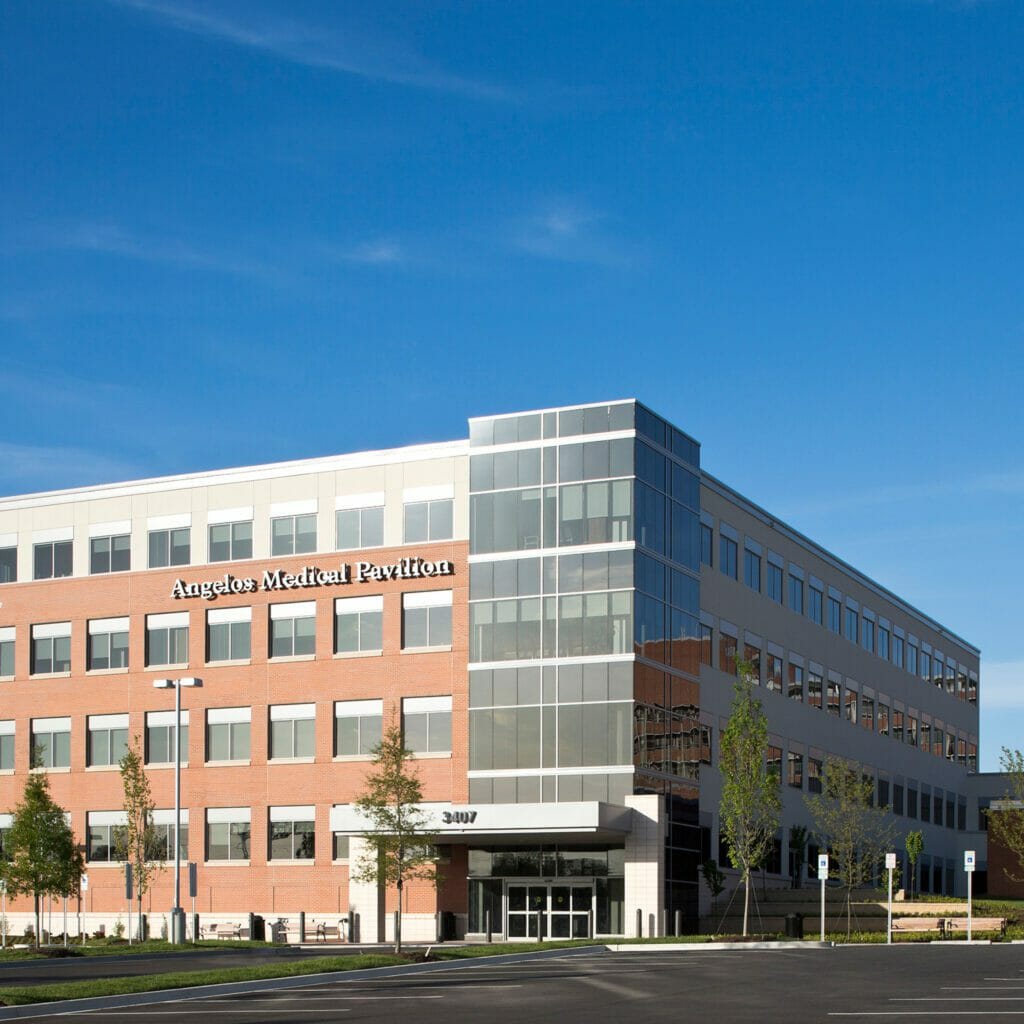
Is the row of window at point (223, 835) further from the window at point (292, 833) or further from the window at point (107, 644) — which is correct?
the window at point (107, 644)


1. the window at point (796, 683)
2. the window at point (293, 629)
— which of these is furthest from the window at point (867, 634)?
the window at point (293, 629)

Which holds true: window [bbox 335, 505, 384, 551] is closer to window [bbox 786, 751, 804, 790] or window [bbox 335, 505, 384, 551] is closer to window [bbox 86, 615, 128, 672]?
window [bbox 86, 615, 128, 672]

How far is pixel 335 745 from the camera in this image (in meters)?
64.6

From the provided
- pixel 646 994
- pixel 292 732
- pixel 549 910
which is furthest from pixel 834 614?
pixel 646 994

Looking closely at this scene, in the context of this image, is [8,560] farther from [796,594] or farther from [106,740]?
[796,594]

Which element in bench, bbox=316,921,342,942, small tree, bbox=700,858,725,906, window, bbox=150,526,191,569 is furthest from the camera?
window, bbox=150,526,191,569

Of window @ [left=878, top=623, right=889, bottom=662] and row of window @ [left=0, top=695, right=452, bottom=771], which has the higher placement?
window @ [left=878, top=623, right=889, bottom=662]

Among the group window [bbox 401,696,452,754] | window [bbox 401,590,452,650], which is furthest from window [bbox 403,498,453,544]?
window [bbox 401,696,452,754]

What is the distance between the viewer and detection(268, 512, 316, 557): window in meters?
66.1

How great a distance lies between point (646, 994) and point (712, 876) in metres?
34.8

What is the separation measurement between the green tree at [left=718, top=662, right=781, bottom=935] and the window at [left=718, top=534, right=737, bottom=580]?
799 centimetres

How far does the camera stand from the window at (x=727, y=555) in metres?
68.4

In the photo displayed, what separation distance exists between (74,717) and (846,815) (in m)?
32.8

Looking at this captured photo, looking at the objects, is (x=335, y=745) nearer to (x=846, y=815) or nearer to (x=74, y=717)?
(x=74, y=717)
